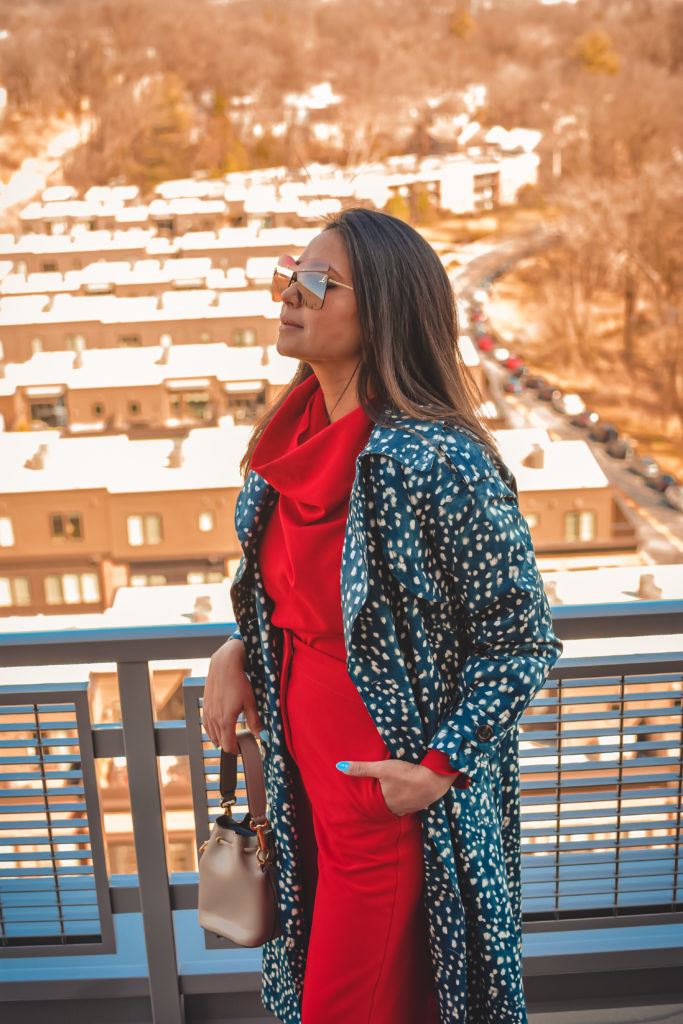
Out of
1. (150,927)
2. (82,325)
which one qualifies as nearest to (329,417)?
(150,927)

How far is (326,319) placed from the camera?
595 millimetres

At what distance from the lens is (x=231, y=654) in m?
0.70

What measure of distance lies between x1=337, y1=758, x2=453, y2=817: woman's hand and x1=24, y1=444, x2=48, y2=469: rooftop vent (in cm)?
2409

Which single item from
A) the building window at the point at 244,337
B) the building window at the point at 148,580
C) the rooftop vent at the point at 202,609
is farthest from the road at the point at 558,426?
the rooftop vent at the point at 202,609

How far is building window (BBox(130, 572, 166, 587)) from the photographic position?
2338 centimetres

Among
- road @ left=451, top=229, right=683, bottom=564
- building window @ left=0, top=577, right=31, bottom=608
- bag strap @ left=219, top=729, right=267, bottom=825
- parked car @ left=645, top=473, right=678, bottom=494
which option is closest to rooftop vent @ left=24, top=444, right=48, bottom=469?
building window @ left=0, top=577, right=31, bottom=608

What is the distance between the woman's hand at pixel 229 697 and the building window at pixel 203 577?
22469 mm

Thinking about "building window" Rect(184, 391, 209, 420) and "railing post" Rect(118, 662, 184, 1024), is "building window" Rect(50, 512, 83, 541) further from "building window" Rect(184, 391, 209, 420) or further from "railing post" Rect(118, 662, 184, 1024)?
"railing post" Rect(118, 662, 184, 1024)

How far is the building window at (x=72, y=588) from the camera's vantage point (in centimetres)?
2248

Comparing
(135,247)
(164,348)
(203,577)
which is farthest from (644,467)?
(135,247)

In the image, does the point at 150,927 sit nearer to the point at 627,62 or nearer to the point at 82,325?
→ the point at 82,325

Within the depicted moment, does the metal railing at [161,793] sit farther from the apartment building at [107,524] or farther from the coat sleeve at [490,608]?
the apartment building at [107,524]

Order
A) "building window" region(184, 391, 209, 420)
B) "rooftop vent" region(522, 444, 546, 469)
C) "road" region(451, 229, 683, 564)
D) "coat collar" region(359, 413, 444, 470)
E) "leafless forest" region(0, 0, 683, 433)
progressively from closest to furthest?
"coat collar" region(359, 413, 444, 470)
"rooftop vent" region(522, 444, 546, 469)
"road" region(451, 229, 683, 564)
"building window" region(184, 391, 209, 420)
"leafless forest" region(0, 0, 683, 433)

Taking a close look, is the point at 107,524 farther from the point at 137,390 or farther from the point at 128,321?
the point at 128,321
